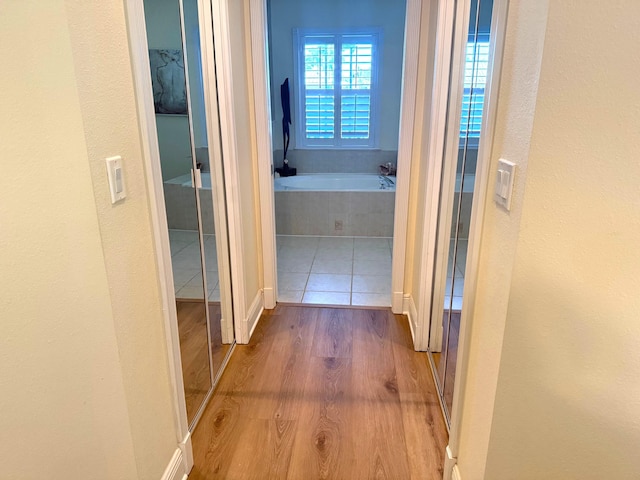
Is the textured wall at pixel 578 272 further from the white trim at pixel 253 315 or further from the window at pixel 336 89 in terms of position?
the window at pixel 336 89

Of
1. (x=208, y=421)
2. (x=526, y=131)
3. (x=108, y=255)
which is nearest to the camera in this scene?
(x=526, y=131)

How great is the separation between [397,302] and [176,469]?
169 cm

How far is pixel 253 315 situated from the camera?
2566 millimetres

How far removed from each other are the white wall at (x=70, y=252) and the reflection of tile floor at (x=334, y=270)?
73.8 inches

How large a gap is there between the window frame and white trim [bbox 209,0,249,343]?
Answer: 11.4 feet

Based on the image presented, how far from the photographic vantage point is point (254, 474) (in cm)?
154

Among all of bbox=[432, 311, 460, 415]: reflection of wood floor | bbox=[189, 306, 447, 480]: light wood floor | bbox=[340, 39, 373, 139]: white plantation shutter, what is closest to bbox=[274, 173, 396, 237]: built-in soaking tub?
bbox=[340, 39, 373, 139]: white plantation shutter

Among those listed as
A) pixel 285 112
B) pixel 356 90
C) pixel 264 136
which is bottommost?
pixel 264 136

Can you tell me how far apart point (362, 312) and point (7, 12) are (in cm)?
238

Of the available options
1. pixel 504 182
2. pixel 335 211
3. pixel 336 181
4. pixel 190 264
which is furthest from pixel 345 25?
pixel 504 182

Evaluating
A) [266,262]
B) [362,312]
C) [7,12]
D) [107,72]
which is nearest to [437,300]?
[362,312]

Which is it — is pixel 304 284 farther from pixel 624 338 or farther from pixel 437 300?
pixel 624 338

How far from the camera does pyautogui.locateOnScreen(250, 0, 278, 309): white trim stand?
2.28 meters

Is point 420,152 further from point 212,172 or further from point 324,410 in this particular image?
point 324,410
